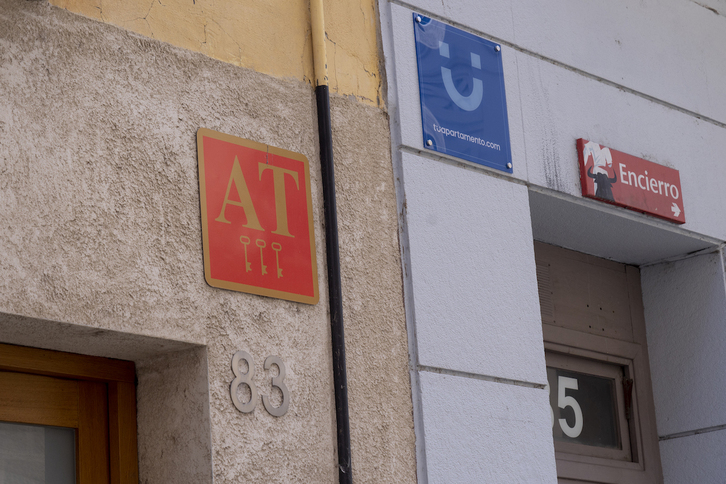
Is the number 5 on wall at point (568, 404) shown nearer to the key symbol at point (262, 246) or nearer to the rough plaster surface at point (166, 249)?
the rough plaster surface at point (166, 249)

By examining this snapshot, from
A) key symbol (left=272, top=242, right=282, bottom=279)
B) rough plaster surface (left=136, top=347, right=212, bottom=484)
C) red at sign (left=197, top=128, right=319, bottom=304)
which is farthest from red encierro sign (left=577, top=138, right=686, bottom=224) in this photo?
rough plaster surface (left=136, top=347, right=212, bottom=484)

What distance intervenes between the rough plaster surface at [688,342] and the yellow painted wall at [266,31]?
7.23ft

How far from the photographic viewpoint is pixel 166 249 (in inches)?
126

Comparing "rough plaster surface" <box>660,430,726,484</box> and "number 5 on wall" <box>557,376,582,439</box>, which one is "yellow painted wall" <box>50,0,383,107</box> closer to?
"number 5 on wall" <box>557,376,582,439</box>

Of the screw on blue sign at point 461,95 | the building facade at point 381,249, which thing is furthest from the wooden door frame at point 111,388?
the screw on blue sign at point 461,95

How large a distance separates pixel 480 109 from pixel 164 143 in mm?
1580

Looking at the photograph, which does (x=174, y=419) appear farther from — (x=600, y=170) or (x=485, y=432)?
(x=600, y=170)

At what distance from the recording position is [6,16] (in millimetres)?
3049

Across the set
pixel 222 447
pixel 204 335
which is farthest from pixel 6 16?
pixel 222 447

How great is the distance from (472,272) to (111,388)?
1525mm

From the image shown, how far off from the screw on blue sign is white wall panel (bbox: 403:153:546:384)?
11 centimetres

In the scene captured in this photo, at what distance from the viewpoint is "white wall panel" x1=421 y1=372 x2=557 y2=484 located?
372cm

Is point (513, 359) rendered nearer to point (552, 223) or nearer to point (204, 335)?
point (552, 223)

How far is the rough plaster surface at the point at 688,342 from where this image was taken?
5039 millimetres
